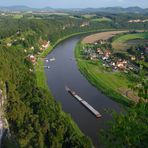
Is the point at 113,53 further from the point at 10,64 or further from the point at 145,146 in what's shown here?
the point at 145,146

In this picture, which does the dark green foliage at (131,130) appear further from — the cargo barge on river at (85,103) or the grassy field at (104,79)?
the grassy field at (104,79)

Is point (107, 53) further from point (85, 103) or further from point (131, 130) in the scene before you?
point (131, 130)

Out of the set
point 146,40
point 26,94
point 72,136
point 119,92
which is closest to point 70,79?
point 119,92

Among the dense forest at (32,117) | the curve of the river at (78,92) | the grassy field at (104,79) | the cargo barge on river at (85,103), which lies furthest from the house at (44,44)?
the cargo barge on river at (85,103)

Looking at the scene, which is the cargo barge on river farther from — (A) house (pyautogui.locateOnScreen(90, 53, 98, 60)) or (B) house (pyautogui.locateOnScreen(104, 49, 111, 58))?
(B) house (pyautogui.locateOnScreen(104, 49, 111, 58))

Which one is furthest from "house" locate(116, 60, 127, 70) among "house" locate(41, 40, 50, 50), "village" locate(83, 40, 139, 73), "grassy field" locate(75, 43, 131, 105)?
"house" locate(41, 40, 50, 50)
